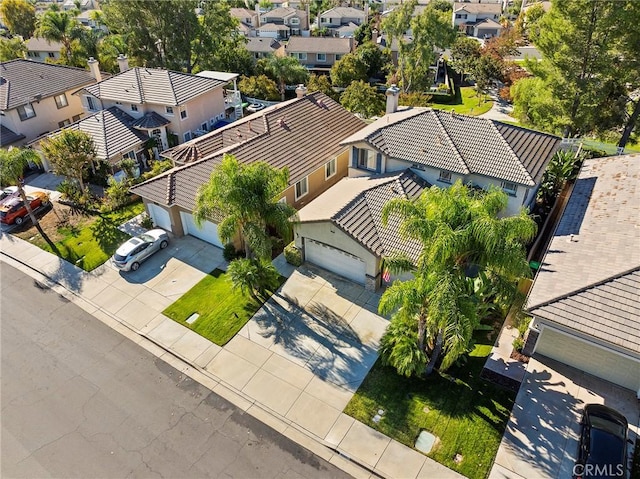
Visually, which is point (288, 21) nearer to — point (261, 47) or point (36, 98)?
point (261, 47)

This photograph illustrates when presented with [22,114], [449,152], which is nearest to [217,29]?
[22,114]

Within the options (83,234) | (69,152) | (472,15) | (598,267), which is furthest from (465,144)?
(472,15)

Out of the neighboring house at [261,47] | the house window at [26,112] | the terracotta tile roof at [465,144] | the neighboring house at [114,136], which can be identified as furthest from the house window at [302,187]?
the neighboring house at [261,47]

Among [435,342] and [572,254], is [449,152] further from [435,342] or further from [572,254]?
[435,342]

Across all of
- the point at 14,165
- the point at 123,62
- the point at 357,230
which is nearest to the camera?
the point at 357,230

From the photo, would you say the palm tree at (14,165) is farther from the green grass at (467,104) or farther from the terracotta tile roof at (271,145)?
the green grass at (467,104)

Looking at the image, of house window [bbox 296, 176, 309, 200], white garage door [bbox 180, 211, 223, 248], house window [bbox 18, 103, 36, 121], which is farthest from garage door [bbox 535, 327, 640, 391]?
house window [bbox 18, 103, 36, 121]
